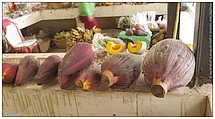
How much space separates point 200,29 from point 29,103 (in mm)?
378

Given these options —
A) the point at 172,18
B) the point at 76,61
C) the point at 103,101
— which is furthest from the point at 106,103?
the point at 172,18

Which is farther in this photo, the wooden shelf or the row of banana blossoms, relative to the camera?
the wooden shelf

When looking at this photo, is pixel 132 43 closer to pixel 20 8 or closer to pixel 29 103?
pixel 29 103

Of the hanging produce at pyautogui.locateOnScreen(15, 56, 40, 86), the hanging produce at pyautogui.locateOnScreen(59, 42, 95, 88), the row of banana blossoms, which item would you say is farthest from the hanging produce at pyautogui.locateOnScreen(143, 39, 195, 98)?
the hanging produce at pyautogui.locateOnScreen(15, 56, 40, 86)

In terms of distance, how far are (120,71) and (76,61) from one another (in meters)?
0.09

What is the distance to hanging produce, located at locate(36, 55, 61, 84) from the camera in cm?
47

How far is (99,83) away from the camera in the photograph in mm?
450

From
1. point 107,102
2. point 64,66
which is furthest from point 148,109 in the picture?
point 64,66

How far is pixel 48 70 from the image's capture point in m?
0.47

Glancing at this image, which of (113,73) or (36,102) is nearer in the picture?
(113,73)

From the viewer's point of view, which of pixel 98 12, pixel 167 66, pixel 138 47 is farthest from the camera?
pixel 98 12

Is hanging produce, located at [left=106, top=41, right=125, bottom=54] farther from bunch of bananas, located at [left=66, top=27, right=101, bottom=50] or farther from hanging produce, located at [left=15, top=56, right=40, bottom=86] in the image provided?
hanging produce, located at [left=15, top=56, right=40, bottom=86]

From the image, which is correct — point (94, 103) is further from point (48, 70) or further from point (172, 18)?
point (172, 18)

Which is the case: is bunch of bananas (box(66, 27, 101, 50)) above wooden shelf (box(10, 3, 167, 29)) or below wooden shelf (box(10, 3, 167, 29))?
below
